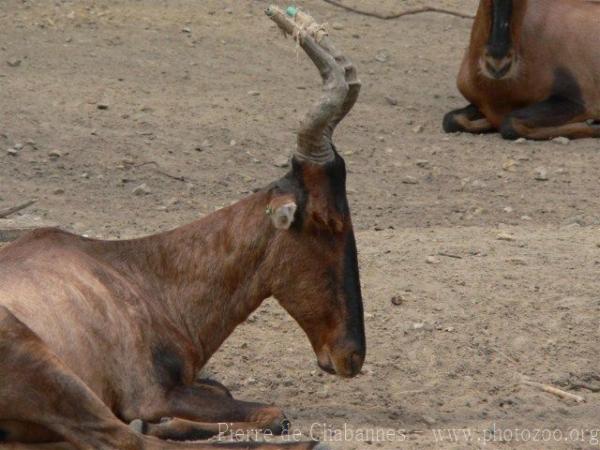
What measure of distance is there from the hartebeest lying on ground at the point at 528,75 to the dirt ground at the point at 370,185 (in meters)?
0.28

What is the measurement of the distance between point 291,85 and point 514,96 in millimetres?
2072

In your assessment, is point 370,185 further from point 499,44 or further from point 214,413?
point 214,413

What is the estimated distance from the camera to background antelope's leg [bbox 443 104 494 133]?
12.8 m

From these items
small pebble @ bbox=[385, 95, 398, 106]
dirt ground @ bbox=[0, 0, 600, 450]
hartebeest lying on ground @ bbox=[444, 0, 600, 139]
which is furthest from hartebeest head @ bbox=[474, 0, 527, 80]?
small pebble @ bbox=[385, 95, 398, 106]

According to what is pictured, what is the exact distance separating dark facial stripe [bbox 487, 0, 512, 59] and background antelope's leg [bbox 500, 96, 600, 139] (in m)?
0.60

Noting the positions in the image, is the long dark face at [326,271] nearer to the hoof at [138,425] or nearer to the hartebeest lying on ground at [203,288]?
the hartebeest lying on ground at [203,288]

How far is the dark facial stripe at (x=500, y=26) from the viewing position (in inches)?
500

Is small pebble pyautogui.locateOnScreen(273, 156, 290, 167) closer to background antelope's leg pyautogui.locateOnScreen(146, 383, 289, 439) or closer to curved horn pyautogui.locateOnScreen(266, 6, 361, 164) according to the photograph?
curved horn pyautogui.locateOnScreen(266, 6, 361, 164)

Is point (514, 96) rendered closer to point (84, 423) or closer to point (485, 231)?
point (485, 231)

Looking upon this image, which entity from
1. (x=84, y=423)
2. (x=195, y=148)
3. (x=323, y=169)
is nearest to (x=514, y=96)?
(x=195, y=148)

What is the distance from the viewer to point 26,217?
9055mm

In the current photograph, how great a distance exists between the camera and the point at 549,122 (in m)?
12.8

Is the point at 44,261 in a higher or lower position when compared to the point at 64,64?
higher

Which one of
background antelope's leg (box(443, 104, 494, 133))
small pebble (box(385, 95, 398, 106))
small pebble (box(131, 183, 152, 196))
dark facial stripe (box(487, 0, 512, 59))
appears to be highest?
dark facial stripe (box(487, 0, 512, 59))
